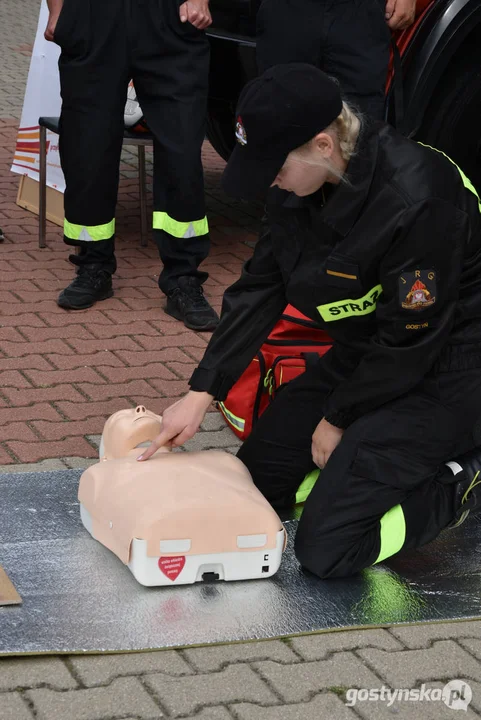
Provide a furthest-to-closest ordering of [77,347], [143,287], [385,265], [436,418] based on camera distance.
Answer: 1. [143,287]
2. [77,347]
3. [436,418]
4. [385,265]

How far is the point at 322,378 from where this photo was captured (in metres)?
3.26

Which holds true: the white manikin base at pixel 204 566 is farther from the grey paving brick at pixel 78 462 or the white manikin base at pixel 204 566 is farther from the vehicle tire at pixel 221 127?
the vehicle tire at pixel 221 127

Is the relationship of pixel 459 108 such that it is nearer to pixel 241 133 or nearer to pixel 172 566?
pixel 241 133

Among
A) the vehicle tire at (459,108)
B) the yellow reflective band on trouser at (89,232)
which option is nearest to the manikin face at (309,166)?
the yellow reflective band on trouser at (89,232)

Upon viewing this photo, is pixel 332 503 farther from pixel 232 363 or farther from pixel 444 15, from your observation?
pixel 444 15

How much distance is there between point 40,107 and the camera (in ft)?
18.5

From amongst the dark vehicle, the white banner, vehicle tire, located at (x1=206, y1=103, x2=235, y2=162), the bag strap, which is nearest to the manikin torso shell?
the bag strap

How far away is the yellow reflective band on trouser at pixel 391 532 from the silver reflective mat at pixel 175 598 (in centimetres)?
7

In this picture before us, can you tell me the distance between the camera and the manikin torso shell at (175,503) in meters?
2.73

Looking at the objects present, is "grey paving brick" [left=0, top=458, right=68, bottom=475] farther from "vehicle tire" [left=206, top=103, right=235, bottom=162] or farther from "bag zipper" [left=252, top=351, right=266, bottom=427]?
"vehicle tire" [left=206, top=103, right=235, bottom=162]

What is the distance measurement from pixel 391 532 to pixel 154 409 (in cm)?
119

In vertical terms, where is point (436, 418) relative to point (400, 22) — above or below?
below

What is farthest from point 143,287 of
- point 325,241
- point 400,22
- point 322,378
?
point 325,241

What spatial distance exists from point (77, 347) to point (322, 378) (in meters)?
1.37
